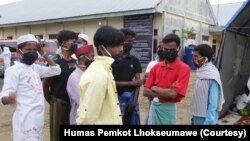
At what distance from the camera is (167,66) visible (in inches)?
142

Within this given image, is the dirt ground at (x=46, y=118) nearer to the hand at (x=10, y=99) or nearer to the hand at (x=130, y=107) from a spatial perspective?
the hand at (x=130, y=107)

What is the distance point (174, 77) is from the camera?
3537 mm

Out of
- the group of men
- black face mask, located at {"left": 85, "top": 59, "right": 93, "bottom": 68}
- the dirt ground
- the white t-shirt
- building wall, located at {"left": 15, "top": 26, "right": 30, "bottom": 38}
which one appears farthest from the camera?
building wall, located at {"left": 15, "top": 26, "right": 30, "bottom": 38}

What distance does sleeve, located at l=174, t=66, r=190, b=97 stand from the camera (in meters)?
3.43

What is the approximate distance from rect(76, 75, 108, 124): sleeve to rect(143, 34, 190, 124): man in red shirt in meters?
1.25

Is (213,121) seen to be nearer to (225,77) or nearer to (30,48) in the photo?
(30,48)

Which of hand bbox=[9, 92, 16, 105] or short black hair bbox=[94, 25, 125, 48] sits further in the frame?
hand bbox=[9, 92, 16, 105]

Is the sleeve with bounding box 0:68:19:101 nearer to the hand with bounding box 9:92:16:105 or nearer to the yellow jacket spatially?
the hand with bounding box 9:92:16:105

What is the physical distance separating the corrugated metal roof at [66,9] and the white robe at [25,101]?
41.2 ft

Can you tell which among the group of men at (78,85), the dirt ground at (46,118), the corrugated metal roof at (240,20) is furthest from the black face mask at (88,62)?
the corrugated metal roof at (240,20)

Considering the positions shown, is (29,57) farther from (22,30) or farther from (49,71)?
(22,30)

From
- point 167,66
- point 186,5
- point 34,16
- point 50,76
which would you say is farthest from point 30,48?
point 34,16

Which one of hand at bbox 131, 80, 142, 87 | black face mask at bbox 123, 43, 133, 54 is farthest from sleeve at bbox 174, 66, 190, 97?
black face mask at bbox 123, 43, 133, 54

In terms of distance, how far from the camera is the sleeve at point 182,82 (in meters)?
3.43
